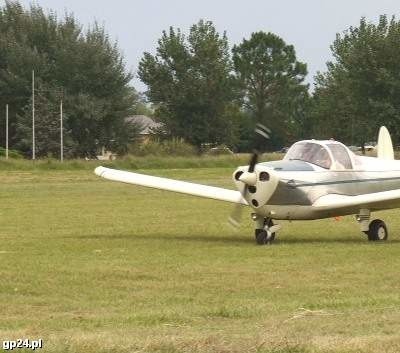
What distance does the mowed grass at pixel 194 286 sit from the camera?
311 inches

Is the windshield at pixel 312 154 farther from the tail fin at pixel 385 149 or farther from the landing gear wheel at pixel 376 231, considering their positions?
the tail fin at pixel 385 149

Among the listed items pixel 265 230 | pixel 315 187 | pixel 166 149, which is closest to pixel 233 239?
pixel 265 230

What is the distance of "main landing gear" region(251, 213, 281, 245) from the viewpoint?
17345mm

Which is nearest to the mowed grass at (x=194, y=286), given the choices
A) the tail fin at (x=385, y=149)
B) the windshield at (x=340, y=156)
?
the windshield at (x=340, y=156)

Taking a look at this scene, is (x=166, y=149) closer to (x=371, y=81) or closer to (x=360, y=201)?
(x=371, y=81)

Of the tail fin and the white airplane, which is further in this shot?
the tail fin

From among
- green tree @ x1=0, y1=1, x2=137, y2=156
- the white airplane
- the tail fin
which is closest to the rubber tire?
the white airplane

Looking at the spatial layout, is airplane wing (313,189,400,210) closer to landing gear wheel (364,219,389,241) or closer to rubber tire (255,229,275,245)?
landing gear wheel (364,219,389,241)

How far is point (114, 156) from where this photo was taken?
241 feet

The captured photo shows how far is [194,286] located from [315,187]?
20.0 feet

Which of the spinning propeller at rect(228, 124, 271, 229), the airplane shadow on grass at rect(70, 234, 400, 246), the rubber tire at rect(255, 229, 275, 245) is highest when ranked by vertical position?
the spinning propeller at rect(228, 124, 271, 229)

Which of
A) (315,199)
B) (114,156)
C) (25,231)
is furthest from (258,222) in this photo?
(114,156)

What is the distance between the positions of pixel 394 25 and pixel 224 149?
15723 mm

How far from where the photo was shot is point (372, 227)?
707 inches
